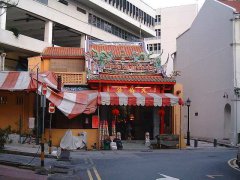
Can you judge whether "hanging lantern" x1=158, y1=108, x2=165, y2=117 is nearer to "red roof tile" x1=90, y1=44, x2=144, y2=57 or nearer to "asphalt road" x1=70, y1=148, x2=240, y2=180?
"red roof tile" x1=90, y1=44, x2=144, y2=57

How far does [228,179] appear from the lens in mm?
13117

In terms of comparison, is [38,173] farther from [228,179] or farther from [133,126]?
[133,126]

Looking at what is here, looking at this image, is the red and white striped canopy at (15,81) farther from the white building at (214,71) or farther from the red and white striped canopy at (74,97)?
the white building at (214,71)

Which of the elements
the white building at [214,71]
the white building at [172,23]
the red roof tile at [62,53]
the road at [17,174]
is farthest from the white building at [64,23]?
the road at [17,174]

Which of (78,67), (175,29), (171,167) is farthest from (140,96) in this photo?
(175,29)

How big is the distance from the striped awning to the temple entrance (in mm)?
3490

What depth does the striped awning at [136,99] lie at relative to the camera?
26.5 metres

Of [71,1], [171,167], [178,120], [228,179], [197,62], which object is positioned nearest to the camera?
[228,179]

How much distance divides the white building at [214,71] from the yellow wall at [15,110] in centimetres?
1584

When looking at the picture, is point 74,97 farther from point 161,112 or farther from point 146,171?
point 146,171

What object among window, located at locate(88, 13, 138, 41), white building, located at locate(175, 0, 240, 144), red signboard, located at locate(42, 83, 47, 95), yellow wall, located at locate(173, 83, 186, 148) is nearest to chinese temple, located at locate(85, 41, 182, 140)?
yellow wall, located at locate(173, 83, 186, 148)

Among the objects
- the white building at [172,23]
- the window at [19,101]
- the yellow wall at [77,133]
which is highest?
the white building at [172,23]

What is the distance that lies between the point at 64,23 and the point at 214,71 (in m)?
19.1

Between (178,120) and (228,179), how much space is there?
17.0m
